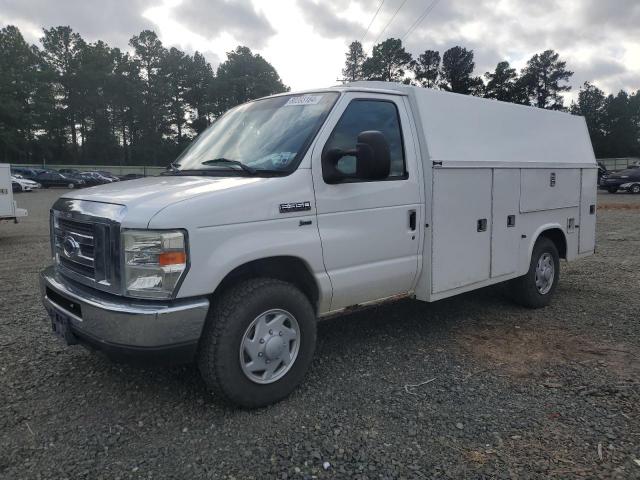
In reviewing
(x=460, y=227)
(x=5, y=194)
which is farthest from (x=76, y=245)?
(x=5, y=194)

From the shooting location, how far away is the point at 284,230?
11.7 feet

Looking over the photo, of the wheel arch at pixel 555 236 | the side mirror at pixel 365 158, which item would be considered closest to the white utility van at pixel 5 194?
the side mirror at pixel 365 158

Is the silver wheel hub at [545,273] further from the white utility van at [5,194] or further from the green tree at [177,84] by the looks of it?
the green tree at [177,84]

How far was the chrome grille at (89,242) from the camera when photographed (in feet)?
10.4

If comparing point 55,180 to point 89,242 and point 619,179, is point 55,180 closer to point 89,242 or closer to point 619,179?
point 619,179

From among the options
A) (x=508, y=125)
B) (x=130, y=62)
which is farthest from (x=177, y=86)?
(x=508, y=125)

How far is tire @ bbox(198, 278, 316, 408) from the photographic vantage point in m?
3.32

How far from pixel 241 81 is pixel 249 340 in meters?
78.9

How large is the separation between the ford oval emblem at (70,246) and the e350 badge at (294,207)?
1.44 metres

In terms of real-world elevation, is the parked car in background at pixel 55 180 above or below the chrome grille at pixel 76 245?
above

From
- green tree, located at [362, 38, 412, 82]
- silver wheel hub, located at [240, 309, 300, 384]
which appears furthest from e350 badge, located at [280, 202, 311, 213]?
green tree, located at [362, 38, 412, 82]

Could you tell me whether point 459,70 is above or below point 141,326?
above

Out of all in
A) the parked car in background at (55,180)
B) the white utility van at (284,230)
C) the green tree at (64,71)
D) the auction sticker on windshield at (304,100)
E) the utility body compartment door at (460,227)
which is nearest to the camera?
the white utility van at (284,230)

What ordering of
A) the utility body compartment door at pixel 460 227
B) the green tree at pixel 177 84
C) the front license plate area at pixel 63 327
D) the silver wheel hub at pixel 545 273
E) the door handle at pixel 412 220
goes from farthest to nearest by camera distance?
the green tree at pixel 177 84
the silver wheel hub at pixel 545 273
the utility body compartment door at pixel 460 227
the door handle at pixel 412 220
the front license plate area at pixel 63 327
